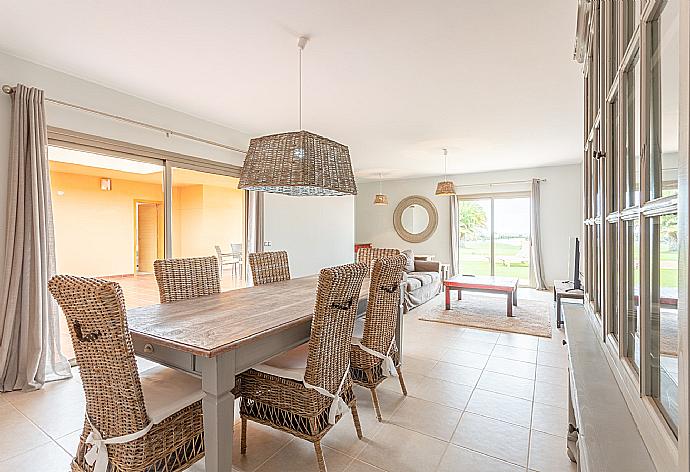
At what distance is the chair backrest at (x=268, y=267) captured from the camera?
10.8 feet

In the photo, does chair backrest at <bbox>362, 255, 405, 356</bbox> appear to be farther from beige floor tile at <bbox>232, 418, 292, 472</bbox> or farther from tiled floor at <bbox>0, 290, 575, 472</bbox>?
beige floor tile at <bbox>232, 418, 292, 472</bbox>

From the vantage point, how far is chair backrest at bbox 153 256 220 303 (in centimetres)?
243

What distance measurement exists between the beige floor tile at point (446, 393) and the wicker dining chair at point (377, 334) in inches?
18.6

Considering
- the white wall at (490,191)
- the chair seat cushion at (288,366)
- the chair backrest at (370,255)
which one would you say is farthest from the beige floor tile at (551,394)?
the white wall at (490,191)

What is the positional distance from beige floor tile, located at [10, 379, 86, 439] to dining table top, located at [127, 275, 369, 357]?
3.08 feet

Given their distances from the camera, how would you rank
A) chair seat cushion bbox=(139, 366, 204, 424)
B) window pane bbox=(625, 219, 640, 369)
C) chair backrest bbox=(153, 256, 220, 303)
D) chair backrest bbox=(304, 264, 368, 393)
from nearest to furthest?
window pane bbox=(625, 219, 640, 369) < chair seat cushion bbox=(139, 366, 204, 424) < chair backrest bbox=(304, 264, 368, 393) < chair backrest bbox=(153, 256, 220, 303)

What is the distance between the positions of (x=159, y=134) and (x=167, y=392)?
3.16 metres

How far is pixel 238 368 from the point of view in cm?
160

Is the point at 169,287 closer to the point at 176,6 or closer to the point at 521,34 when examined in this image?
the point at 176,6

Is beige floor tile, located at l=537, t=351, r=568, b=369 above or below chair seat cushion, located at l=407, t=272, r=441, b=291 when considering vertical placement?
below

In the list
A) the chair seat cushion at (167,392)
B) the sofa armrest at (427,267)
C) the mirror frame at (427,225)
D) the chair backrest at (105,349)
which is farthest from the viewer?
the mirror frame at (427,225)

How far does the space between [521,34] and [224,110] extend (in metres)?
3.06

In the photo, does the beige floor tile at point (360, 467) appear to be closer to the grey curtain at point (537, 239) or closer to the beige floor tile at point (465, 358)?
the beige floor tile at point (465, 358)

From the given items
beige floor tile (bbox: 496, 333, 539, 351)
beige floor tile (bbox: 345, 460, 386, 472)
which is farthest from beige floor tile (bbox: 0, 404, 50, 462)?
beige floor tile (bbox: 496, 333, 539, 351)
